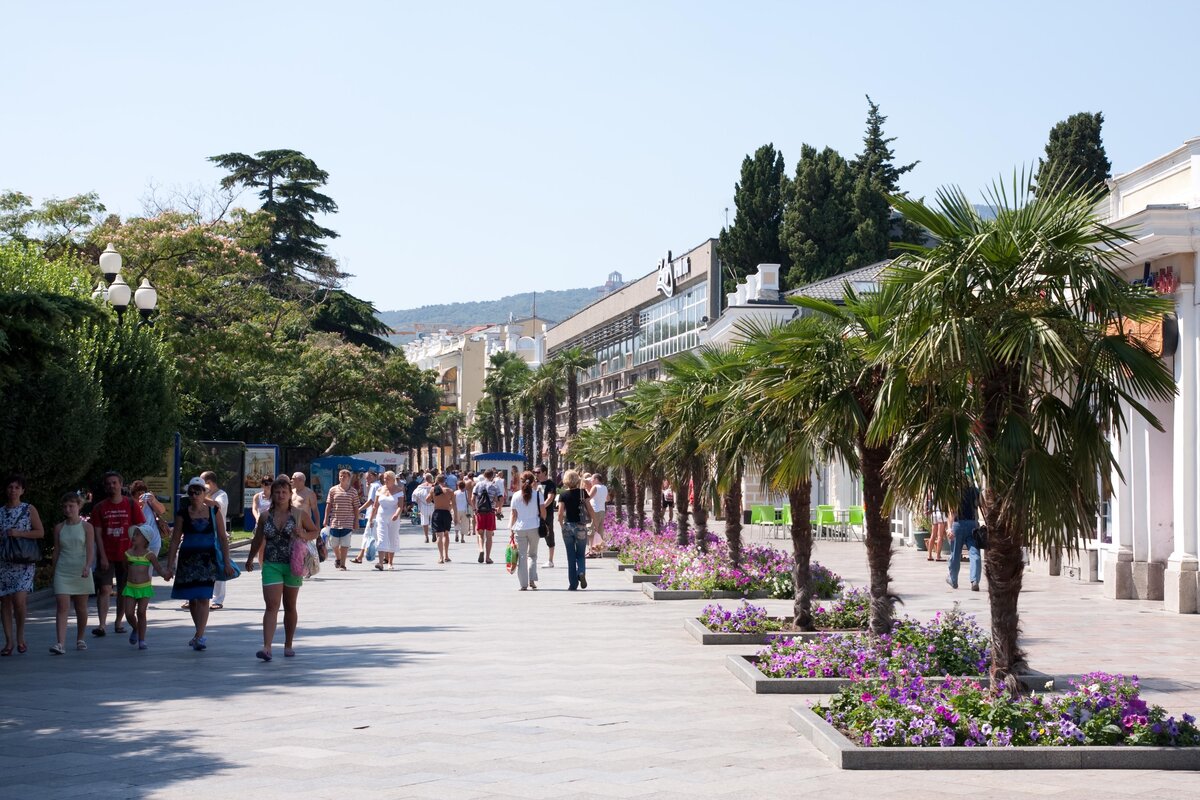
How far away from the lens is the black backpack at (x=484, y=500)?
96.6 feet

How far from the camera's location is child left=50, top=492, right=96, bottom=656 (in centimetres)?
1401

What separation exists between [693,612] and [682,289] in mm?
60609

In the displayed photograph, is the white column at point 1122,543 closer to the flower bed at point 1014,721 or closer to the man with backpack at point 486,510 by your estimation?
the flower bed at point 1014,721

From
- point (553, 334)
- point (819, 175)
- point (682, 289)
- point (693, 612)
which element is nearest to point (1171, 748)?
point (693, 612)

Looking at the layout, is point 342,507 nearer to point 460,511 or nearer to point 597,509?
point 597,509

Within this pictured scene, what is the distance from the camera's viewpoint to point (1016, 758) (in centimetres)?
816

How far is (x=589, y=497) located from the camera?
3181 centimetres

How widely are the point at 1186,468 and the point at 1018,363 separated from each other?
10.8 m

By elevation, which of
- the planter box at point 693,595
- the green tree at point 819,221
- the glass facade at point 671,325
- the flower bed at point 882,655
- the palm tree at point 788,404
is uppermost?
the green tree at point 819,221

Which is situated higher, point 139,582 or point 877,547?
point 877,547

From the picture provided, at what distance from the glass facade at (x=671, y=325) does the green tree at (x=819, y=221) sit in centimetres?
630

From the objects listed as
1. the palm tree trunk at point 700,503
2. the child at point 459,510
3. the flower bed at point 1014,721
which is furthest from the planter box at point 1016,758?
the child at point 459,510

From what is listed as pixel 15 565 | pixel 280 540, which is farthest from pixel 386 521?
pixel 280 540

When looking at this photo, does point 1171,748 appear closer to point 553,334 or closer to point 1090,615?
point 1090,615
